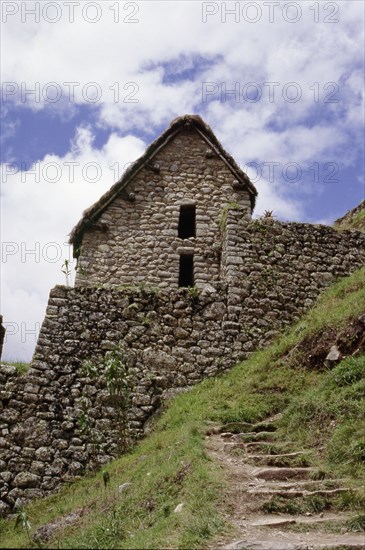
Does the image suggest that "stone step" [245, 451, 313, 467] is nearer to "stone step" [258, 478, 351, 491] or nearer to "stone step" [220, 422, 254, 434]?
"stone step" [258, 478, 351, 491]

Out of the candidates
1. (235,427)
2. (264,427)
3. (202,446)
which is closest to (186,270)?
(235,427)

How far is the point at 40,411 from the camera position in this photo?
11719 mm

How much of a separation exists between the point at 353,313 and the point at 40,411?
21.8 feet

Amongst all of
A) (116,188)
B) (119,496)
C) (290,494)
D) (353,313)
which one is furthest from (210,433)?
(116,188)

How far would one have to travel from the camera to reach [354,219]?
79.2 ft

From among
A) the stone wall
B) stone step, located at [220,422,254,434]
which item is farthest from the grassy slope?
the stone wall

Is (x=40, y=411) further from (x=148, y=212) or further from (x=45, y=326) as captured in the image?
(x=148, y=212)

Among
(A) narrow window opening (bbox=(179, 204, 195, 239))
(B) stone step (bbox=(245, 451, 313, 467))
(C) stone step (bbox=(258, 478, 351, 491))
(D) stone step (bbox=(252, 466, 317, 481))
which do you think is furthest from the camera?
(A) narrow window opening (bbox=(179, 204, 195, 239))

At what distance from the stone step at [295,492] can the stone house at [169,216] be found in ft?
27.2

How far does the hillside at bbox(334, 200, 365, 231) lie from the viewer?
900 inches

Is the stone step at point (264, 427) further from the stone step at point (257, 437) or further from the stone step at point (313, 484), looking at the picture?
the stone step at point (313, 484)

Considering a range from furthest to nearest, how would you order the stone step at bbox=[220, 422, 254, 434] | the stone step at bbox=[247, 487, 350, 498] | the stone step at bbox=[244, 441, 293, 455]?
the stone step at bbox=[220, 422, 254, 434], the stone step at bbox=[244, 441, 293, 455], the stone step at bbox=[247, 487, 350, 498]

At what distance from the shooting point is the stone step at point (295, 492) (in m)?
7.06

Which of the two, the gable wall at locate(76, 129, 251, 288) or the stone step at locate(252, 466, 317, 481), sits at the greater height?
the gable wall at locate(76, 129, 251, 288)
